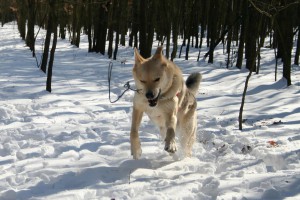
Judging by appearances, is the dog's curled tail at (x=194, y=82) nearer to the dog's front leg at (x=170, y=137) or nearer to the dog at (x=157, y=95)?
the dog at (x=157, y=95)

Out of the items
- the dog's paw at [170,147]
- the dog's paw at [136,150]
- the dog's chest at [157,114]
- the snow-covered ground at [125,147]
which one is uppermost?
the dog's chest at [157,114]

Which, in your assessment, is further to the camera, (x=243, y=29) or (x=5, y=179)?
(x=243, y=29)

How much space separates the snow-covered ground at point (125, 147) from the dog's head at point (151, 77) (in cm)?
85

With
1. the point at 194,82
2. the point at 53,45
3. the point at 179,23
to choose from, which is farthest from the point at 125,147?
the point at 179,23

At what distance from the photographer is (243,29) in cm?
1512

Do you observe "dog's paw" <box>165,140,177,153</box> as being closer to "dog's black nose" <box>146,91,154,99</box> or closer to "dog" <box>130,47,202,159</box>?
"dog" <box>130,47,202,159</box>

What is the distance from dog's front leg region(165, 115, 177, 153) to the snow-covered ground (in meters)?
0.27

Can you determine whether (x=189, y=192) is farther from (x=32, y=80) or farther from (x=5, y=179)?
(x=32, y=80)

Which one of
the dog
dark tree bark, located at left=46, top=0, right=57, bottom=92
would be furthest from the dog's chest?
dark tree bark, located at left=46, top=0, right=57, bottom=92

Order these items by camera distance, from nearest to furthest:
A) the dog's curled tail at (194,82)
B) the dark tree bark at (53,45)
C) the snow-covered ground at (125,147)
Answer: the snow-covered ground at (125,147) → the dog's curled tail at (194,82) → the dark tree bark at (53,45)

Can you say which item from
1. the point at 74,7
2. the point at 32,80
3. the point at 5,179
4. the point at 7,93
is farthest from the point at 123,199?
the point at 74,7

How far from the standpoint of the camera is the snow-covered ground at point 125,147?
353 centimetres

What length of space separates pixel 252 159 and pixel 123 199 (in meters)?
2.24

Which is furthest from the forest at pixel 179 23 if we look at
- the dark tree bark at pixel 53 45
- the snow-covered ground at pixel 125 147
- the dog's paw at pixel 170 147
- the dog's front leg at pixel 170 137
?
the dog's paw at pixel 170 147
